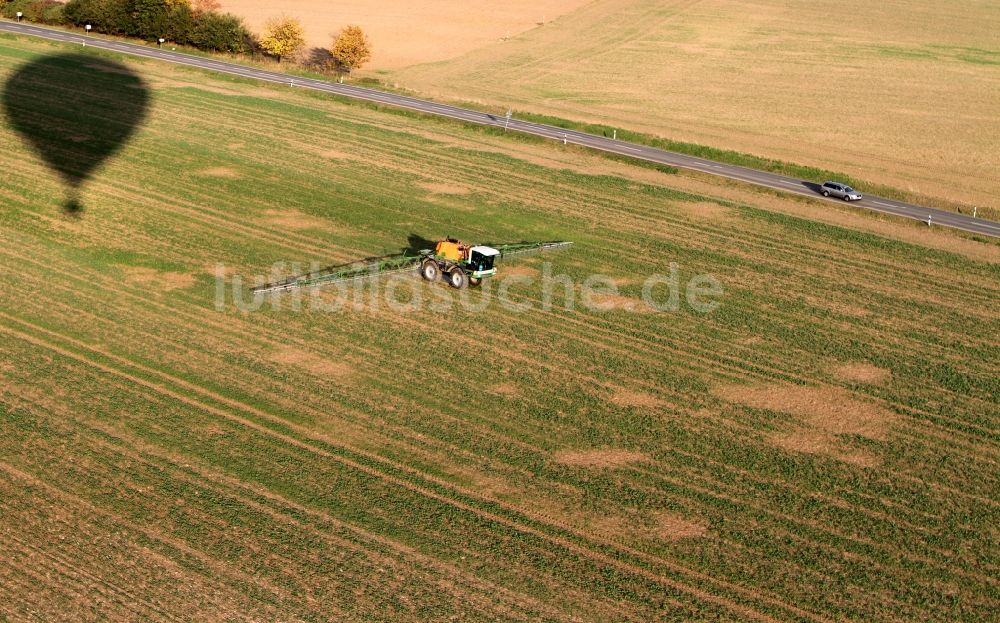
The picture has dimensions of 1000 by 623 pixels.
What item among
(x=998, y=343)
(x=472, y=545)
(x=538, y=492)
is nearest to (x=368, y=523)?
(x=472, y=545)

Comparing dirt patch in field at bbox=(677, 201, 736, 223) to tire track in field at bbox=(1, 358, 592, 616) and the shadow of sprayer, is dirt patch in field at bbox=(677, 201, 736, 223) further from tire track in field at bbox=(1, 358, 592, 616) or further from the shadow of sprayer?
tire track in field at bbox=(1, 358, 592, 616)

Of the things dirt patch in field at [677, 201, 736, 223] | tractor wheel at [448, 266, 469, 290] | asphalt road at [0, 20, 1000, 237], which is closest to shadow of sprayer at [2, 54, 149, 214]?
asphalt road at [0, 20, 1000, 237]

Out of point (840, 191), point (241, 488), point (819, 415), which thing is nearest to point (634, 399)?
point (819, 415)

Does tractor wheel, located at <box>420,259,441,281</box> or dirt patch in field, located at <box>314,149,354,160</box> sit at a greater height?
dirt patch in field, located at <box>314,149,354,160</box>

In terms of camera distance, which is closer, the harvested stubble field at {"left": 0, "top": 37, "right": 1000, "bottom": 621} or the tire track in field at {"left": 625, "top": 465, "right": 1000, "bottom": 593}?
the harvested stubble field at {"left": 0, "top": 37, "right": 1000, "bottom": 621}

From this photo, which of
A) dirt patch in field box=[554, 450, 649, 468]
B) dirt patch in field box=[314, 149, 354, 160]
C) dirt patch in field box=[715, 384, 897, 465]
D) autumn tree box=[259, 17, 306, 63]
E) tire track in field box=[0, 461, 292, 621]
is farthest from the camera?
autumn tree box=[259, 17, 306, 63]

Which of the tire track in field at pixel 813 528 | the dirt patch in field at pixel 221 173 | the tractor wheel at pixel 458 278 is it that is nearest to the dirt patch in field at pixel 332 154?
the dirt patch in field at pixel 221 173
